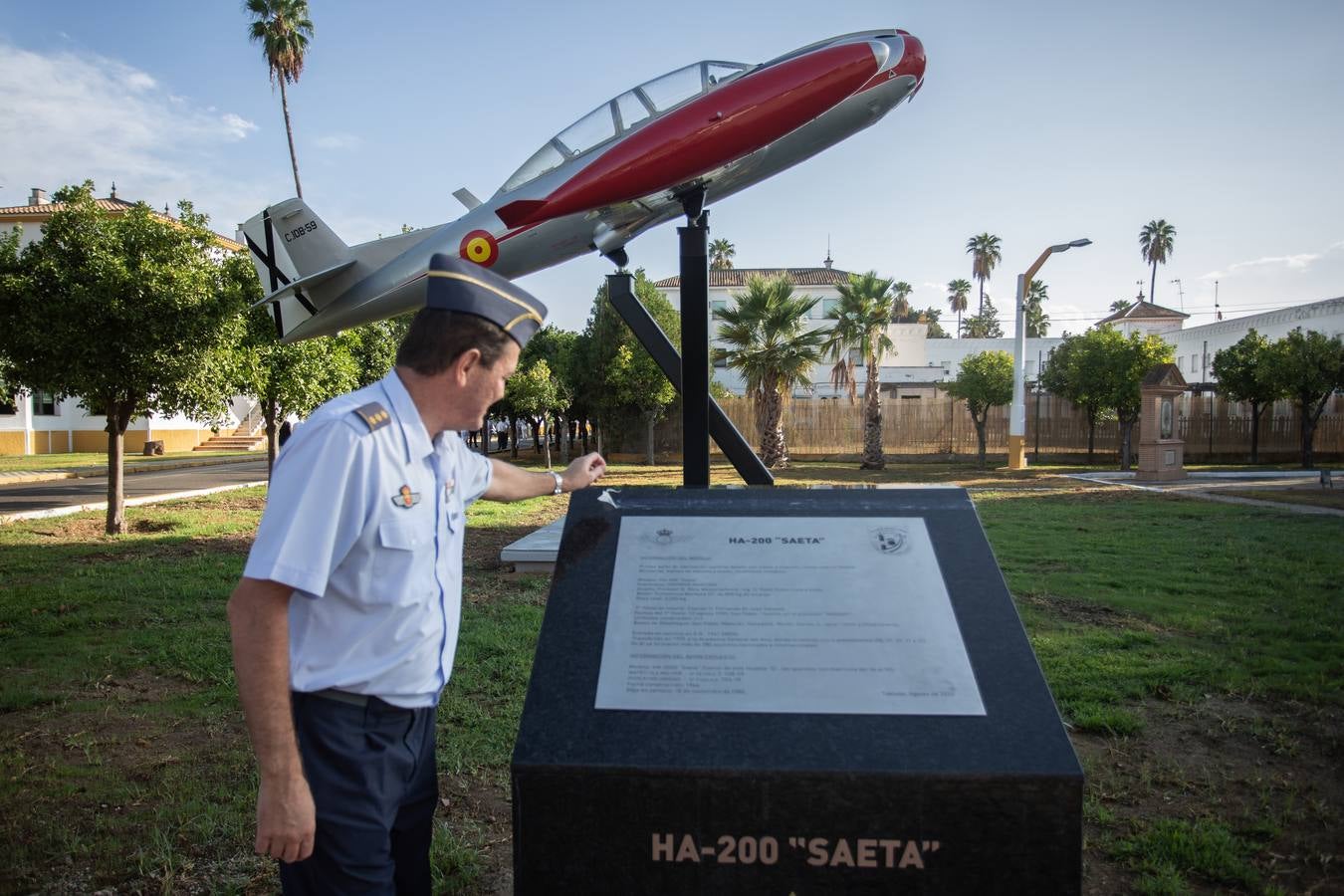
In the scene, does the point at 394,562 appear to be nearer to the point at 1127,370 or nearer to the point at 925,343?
the point at 1127,370

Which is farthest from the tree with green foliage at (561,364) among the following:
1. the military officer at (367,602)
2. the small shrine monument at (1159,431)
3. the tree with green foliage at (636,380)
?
the military officer at (367,602)

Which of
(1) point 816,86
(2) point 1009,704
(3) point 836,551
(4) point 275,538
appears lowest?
(2) point 1009,704

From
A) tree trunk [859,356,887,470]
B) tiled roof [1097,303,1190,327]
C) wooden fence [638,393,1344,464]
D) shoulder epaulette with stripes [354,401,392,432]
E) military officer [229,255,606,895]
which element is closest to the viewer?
military officer [229,255,606,895]

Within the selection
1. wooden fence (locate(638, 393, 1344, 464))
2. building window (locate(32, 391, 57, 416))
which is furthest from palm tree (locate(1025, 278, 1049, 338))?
building window (locate(32, 391, 57, 416))

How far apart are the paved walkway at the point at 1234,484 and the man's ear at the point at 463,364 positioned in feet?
48.6

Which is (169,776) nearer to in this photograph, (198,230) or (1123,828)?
(1123,828)

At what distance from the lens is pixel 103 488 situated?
18.4 m

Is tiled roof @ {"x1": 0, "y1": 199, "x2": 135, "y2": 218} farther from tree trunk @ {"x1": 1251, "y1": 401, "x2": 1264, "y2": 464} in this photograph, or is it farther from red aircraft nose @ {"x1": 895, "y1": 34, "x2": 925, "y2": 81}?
tree trunk @ {"x1": 1251, "y1": 401, "x2": 1264, "y2": 464}

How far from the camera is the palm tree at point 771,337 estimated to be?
2305 cm

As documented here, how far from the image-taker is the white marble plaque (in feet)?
6.74

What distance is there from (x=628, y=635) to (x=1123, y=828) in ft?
8.64

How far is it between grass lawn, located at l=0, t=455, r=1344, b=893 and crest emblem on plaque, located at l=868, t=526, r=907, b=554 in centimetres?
177

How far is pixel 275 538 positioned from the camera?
61.7 inches

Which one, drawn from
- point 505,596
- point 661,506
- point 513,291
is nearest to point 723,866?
point 661,506
